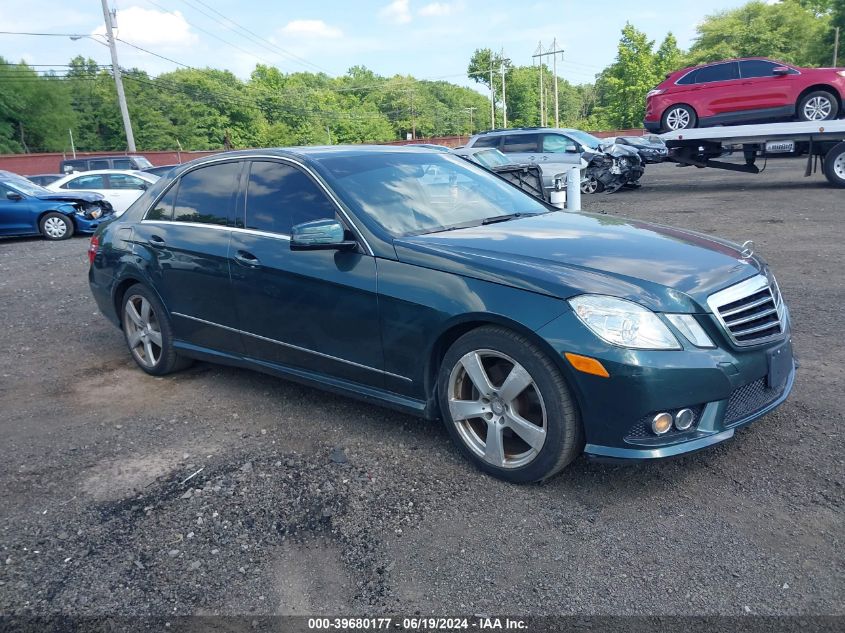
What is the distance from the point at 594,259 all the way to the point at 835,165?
591 inches

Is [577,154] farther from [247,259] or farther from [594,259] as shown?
[594,259]

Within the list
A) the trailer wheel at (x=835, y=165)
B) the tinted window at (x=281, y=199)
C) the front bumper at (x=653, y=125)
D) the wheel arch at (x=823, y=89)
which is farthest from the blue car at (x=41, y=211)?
the trailer wheel at (x=835, y=165)

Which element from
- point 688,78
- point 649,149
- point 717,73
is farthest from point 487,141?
point 717,73

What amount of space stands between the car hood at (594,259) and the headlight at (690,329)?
4 centimetres

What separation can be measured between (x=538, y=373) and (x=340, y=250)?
1.37 meters

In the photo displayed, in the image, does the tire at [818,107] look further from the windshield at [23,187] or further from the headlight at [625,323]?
the windshield at [23,187]

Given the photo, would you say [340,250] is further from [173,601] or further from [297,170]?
[173,601]

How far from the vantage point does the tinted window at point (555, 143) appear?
61.3 ft

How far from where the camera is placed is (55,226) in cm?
1494

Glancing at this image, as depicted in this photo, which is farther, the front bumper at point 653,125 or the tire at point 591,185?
the tire at point 591,185

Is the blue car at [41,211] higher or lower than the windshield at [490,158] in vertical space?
lower

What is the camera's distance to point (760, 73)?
52.2ft

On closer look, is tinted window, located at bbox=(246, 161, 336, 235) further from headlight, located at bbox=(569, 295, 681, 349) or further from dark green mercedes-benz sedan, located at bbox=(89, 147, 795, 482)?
headlight, located at bbox=(569, 295, 681, 349)

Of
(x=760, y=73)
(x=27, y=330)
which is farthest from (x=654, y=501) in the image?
(x=760, y=73)
